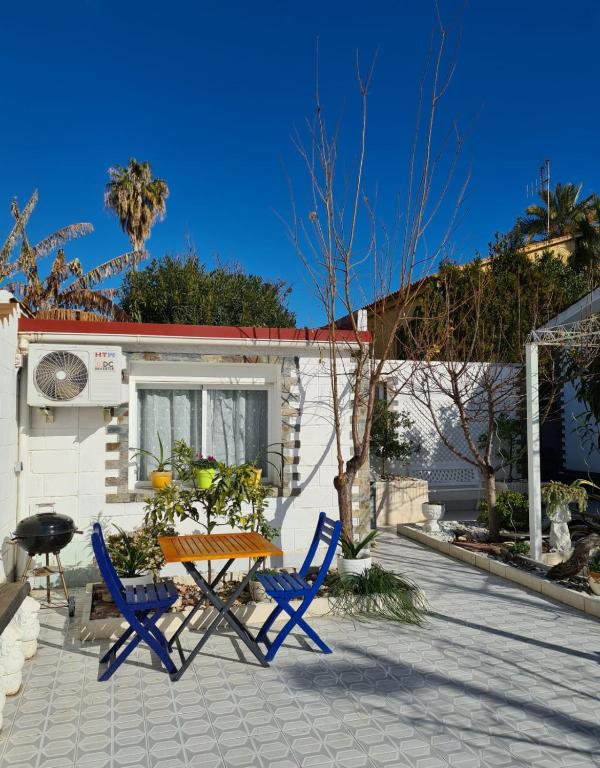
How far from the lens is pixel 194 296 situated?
20.0 m

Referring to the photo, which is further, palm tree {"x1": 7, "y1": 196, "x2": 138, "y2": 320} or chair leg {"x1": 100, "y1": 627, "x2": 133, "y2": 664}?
palm tree {"x1": 7, "y1": 196, "x2": 138, "y2": 320}

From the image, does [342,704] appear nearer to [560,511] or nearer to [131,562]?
[131,562]

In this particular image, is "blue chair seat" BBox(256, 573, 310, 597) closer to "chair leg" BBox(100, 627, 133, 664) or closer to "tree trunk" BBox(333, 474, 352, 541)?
"chair leg" BBox(100, 627, 133, 664)

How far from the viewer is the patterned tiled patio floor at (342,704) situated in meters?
3.44

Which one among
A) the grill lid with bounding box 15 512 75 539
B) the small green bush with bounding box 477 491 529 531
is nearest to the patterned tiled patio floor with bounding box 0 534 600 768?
the grill lid with bounding box 15 512 75 539

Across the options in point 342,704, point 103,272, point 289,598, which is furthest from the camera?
point 103,272

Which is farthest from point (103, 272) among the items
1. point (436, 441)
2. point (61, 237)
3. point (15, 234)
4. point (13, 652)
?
point (13, 652)

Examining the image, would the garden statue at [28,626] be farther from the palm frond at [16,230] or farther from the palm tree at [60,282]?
the palm frond at [16,230]

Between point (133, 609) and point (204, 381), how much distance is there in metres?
3.69

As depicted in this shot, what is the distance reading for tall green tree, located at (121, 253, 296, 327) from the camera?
20.0 m

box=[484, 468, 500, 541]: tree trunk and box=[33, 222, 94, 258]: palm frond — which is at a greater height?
box=[33, 222, 94, 258]: palm frond

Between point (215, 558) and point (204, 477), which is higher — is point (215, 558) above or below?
below

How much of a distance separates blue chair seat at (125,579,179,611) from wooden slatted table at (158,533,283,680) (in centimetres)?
25

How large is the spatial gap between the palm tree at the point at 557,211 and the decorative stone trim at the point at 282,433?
82.4 feet
